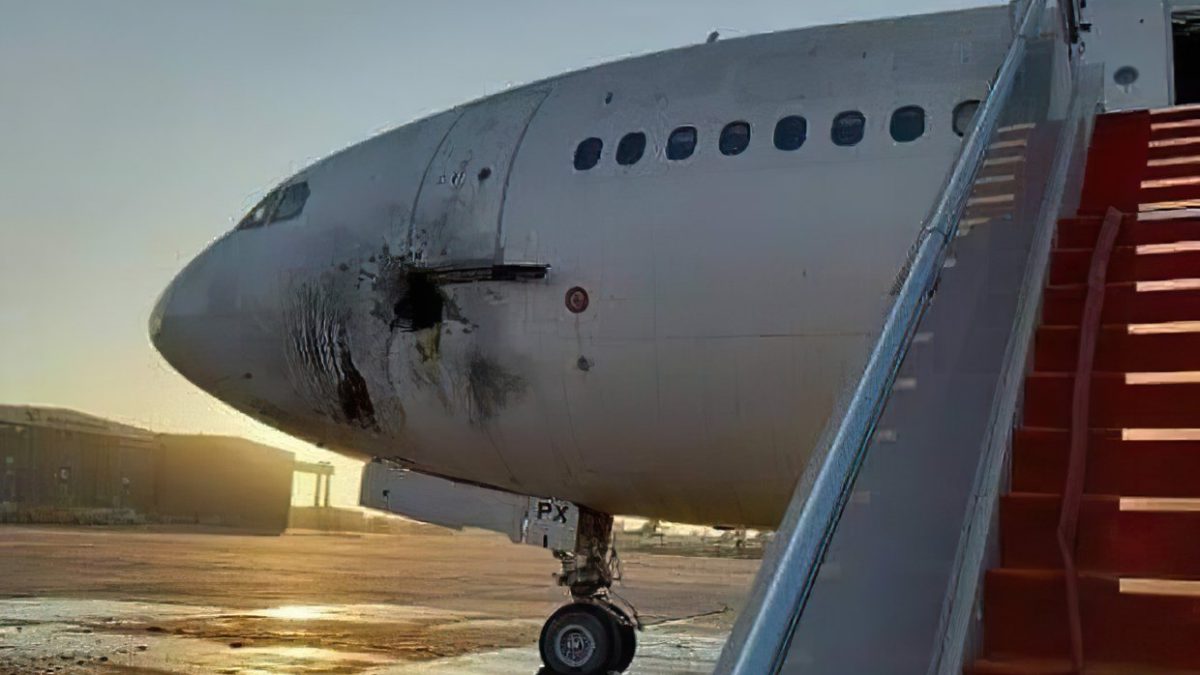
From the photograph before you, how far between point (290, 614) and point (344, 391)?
903 centimetres

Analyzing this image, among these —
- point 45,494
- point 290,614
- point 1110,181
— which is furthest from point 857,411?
point 45,494

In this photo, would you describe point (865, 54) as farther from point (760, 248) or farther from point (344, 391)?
point (344, 391)

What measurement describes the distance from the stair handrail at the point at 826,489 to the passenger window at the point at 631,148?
171 inches

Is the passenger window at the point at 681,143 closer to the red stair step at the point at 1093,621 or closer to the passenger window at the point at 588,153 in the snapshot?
the passenger window at the point at 588,153

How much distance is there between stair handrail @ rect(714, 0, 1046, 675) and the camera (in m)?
1.93

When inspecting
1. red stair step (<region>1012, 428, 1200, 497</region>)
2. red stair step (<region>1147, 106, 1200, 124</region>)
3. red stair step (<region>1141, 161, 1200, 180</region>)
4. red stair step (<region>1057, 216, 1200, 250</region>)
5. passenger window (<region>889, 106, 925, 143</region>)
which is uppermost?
red stair step (<region>1147, 106, 1200, 124</region>)

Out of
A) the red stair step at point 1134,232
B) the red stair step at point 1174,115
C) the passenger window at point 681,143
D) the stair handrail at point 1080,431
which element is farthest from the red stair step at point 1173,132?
the passenger window at point 681,143

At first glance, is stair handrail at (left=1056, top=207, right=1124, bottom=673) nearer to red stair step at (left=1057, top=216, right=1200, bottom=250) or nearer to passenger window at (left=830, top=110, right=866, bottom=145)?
red stair step at (left=1057, top=216, right=1200, bottom=250)

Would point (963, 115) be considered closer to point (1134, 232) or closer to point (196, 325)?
point (1134, 232)

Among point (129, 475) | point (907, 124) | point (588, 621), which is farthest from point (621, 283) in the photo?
point (129, 475)

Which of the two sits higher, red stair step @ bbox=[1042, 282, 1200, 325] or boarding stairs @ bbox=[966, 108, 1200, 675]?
red stair step @ bbox=[1042, 282, 1200, 325]

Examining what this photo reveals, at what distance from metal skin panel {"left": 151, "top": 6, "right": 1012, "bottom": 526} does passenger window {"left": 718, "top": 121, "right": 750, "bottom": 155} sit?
2.2 inches

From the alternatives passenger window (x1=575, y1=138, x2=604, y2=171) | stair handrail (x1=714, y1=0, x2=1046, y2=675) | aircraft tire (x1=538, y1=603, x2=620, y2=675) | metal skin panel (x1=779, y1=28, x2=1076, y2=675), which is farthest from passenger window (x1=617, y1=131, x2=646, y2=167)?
stair handrail (x1=714, y1=0, x2=1046, y2=675)

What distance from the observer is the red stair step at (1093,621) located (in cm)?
326
